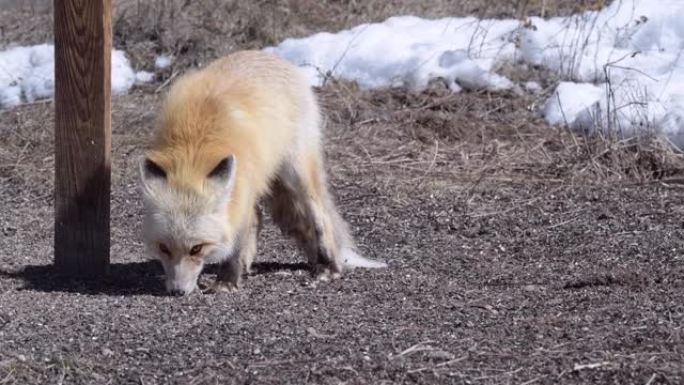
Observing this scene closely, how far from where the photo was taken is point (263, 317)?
6.10 meters

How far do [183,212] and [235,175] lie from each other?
37cm

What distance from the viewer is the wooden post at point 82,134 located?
6625 millimetres

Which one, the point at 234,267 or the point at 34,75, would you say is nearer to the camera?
the point at 234,267

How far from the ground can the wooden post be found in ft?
0.79

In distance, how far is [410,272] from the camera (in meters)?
7.28

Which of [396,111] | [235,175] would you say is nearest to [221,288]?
[235,175]

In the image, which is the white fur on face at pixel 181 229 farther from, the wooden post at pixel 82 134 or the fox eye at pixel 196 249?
the wooden post at pixel 82 134

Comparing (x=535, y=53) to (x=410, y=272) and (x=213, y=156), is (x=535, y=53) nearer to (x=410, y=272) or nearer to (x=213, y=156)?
(x=410, y=272)

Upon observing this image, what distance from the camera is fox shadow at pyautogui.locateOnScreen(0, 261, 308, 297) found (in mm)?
6777

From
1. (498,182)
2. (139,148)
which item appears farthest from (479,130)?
(139,148)

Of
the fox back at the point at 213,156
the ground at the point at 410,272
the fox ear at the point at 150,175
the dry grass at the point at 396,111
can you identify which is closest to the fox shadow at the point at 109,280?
the ground at the point at 410,272

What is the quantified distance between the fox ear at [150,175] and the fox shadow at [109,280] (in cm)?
71

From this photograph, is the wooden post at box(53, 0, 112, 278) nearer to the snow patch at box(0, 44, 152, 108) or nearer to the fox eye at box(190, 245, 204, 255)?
the fox eye at box(190, 245, 204, 255)

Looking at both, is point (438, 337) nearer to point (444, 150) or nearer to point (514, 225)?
point (514, 225)
